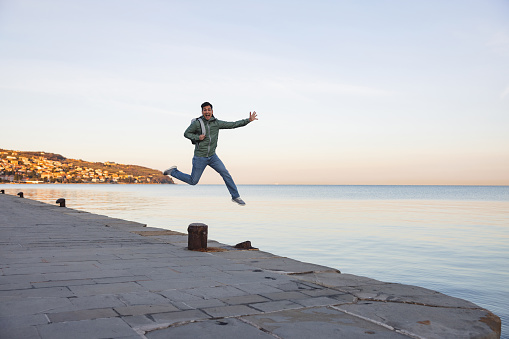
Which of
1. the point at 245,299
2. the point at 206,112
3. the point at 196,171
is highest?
the point at 206,112

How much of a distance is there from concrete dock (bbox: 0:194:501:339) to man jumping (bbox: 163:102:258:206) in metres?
2.33

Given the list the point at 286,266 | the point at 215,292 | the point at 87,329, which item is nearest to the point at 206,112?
the point at 286,266

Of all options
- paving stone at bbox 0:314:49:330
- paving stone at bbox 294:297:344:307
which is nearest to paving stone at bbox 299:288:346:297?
paving stone at bbox 294:297:344:307

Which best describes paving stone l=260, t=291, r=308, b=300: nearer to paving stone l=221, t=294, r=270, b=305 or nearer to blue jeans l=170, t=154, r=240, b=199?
paving stone l=221, t=294, r=270, b=305

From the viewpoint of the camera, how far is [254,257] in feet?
24.9

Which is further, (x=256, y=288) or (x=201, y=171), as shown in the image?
(x=201, y=171)

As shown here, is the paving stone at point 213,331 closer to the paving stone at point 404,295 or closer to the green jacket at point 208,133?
the paving stone at point 404,295

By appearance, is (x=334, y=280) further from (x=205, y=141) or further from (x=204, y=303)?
(x=205, y=141)

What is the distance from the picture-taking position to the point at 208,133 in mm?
8789

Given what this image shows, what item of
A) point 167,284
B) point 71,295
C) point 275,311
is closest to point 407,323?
point 275,311

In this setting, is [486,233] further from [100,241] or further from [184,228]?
[100,241]

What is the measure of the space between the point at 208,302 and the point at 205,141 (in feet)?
16.3

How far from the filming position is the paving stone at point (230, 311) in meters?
3.85

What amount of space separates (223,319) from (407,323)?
152 centimetres
